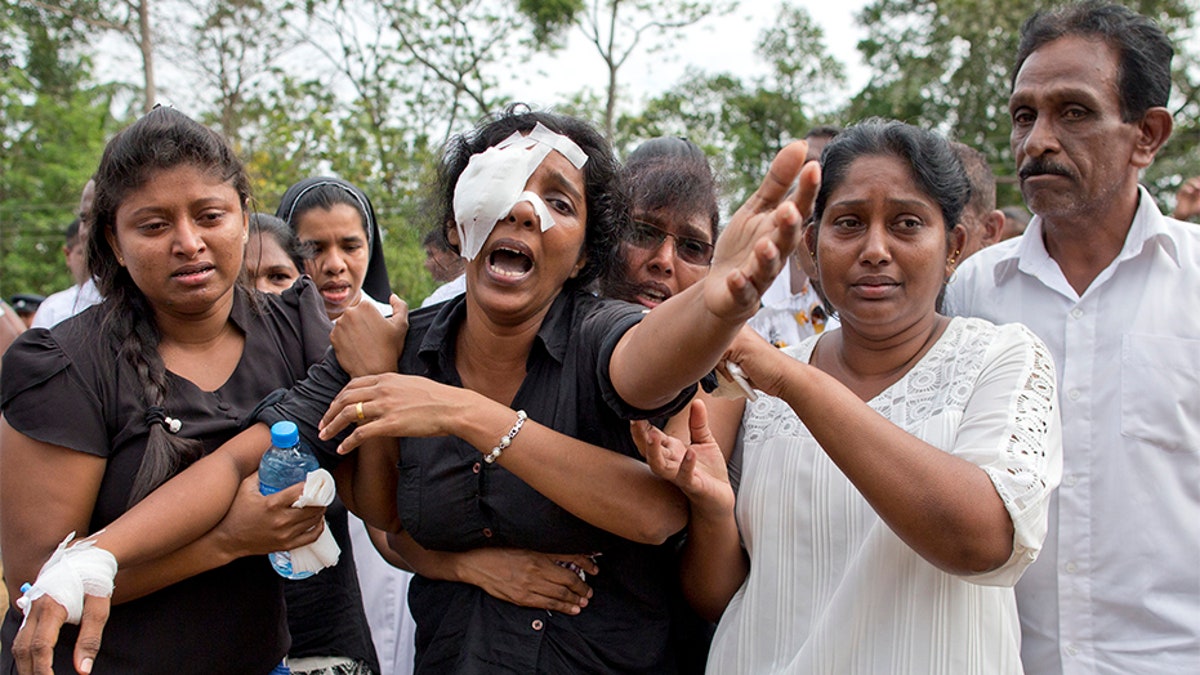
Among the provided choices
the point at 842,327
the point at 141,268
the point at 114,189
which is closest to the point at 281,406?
the point at 141,268

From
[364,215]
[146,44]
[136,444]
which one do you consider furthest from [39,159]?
[136,444]

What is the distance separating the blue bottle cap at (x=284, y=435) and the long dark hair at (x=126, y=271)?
0.27 meters

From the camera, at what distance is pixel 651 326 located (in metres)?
1.78

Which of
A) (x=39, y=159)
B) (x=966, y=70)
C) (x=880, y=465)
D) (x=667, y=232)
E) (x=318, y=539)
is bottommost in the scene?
(x=318, y=539)

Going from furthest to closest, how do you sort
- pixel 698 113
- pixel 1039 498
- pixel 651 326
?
pixel 698 113 < pixel 1039 498 < pixel 651 326

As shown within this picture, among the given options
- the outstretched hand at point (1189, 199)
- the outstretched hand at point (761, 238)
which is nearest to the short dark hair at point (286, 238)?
the outstretched hand at point (761, 238)

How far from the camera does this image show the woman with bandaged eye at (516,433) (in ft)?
6.68

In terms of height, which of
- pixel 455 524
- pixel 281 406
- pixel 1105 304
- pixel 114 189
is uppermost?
pixel 1105 304

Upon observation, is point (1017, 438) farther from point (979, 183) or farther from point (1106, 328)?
point (979, 183)

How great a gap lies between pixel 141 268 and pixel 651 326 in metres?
1.34

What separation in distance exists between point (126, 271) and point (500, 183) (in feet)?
3.47

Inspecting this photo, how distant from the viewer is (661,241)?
2939 mm

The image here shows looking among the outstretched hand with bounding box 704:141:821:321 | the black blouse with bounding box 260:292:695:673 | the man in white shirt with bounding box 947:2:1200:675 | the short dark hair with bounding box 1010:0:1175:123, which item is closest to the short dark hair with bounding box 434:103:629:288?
the black blouse with bounding box 260:292:695:673

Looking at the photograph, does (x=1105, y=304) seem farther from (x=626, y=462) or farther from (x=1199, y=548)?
(x=626, y=462)
